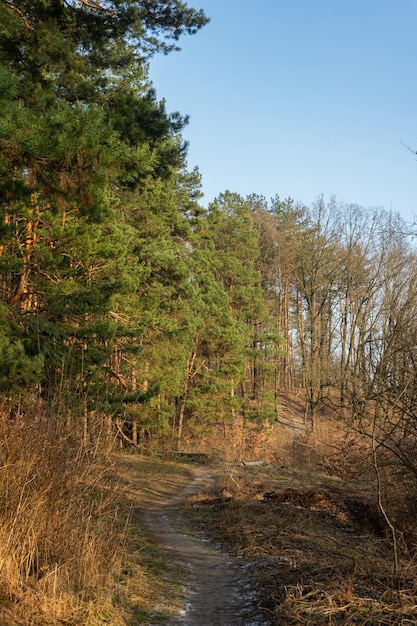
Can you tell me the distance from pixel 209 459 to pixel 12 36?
21.8 metres

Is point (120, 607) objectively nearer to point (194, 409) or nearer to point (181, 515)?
point (181, 515)

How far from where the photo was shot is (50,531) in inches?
180

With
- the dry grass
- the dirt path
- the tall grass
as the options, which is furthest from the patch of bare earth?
the tall grass

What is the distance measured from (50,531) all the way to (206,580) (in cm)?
283

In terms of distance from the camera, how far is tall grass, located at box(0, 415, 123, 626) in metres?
3.87

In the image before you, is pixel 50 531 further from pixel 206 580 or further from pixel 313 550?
pixel 313 550

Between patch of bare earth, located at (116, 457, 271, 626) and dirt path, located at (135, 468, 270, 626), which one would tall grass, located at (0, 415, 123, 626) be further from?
dirt path, located at (135, 468, 270, 626)

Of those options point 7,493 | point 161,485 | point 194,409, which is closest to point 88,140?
point 7,493

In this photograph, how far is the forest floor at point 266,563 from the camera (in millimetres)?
4516

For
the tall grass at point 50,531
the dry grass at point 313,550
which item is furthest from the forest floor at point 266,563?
the tall grass at point 50,531

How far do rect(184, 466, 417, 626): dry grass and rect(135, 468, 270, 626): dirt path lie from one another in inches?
9.1

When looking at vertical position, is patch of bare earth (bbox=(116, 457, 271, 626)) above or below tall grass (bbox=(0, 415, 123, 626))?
below

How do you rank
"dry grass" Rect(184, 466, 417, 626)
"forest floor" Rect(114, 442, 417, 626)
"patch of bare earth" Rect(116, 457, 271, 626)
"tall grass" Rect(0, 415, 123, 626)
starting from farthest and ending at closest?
"patch of bare earth" Rect(116, 457, 271, 626) < "forest floor" Rect(114, 442, 417, 626) < "dry grass" Rect(184, 466, 417, 626) < "tall grass" Rect(0, 415, 123, 626)

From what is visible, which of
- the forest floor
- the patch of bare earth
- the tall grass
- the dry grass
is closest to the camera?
the tall grass
